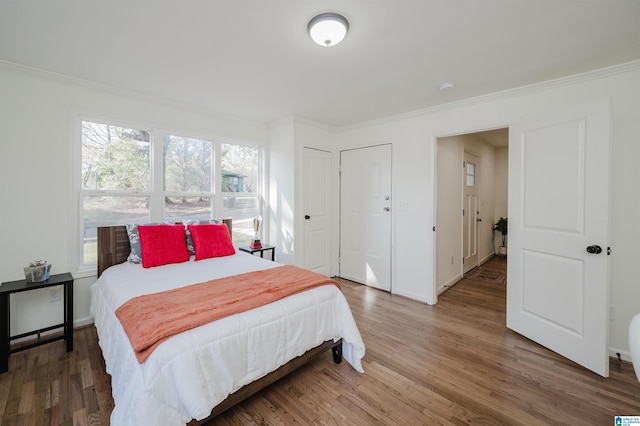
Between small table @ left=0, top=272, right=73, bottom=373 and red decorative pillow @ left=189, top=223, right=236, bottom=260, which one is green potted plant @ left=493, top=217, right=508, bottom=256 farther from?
small table @ left=0, top=272, right=73, bottom=373

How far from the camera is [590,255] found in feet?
6.75

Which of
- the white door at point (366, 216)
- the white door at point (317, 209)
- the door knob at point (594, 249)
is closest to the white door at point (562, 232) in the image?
the door knob at point (594, 249)

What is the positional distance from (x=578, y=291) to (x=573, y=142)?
3.91 feet

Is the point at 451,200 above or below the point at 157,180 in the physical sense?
below


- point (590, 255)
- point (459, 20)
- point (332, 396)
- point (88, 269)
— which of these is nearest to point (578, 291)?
point (590, 255)

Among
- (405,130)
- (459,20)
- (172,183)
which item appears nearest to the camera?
(459,20)

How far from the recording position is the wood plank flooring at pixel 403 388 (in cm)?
163

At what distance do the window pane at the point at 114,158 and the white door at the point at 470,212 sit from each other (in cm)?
448

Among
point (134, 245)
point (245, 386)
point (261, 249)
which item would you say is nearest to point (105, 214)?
point (134, 245)

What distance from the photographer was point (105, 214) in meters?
2.86

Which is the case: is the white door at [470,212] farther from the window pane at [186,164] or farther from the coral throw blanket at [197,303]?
the window pane at [186,164]

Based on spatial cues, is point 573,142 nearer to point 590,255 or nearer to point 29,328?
point 590,255

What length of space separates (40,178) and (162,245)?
3.90 ft

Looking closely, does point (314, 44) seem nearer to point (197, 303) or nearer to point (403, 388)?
point (197, 303)
